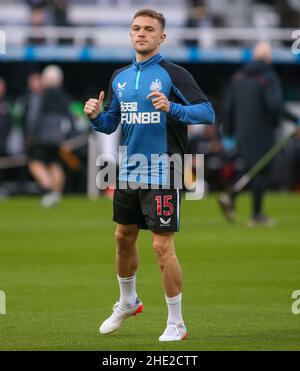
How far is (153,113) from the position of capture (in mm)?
8891

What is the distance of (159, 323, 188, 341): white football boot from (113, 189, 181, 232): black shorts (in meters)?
0.69

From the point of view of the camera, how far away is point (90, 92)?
102 feet

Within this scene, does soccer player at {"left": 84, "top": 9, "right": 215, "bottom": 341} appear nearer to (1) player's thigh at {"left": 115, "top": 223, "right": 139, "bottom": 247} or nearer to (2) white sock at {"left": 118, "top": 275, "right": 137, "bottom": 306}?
(1) player's thigh at {"left": 115, "top": 223, "right": 139, "bottom": 247}

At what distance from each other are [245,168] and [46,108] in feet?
20.9

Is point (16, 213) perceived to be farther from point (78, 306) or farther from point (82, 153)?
point (78, 306)

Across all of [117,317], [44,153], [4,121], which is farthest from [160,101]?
[4,121]

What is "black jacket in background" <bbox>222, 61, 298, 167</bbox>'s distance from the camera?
1884 centimetres

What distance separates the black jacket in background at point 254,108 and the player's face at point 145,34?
32.5 feet

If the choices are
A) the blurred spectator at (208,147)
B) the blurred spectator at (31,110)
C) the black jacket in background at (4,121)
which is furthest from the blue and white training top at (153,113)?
the blurred spectator at (208,147)

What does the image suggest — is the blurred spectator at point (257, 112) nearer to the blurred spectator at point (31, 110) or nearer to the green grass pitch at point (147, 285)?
the green grass pitch at point (147, 285)

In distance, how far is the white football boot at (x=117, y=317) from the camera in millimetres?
9117

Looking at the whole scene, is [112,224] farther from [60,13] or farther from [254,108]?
[60,13]

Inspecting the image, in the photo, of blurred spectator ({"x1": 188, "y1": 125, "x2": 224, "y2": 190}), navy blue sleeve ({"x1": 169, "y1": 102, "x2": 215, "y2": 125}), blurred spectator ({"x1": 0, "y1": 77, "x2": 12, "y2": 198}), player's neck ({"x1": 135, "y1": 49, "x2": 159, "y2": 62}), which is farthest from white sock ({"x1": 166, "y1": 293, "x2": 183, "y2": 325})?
blurred spectator ({"x1": 188, "y1": 125, "x2": 224, "y2": 190})

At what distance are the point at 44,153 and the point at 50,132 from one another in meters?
0.49
